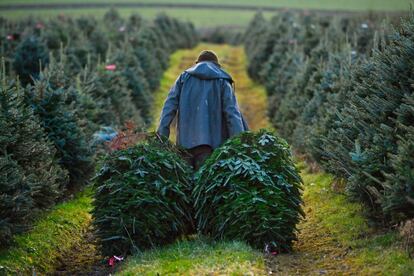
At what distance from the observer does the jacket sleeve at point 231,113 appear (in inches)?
390

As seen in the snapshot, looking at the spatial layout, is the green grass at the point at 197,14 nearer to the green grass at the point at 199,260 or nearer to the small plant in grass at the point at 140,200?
the small plant in grass at the point at 140,200

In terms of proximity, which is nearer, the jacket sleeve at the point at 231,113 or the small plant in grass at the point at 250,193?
the small plant in grass at the point at 250,193

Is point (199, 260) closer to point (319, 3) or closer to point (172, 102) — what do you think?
point (172, 102)

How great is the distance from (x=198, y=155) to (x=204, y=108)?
717 mm

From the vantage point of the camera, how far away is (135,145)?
9.20 m

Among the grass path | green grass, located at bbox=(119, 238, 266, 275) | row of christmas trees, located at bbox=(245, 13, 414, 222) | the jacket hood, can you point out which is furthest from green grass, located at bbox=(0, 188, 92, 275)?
row of christmas trees, located at bbox=(245, 13, 414, 222)

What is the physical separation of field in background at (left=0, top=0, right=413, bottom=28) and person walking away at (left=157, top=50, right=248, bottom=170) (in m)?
65.5

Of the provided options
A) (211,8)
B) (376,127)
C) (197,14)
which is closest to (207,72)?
(376,127)

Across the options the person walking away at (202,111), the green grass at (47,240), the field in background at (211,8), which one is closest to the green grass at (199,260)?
the green grass at (47,240)

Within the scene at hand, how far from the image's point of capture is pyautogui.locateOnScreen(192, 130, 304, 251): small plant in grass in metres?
8.48

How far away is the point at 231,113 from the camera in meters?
9.95

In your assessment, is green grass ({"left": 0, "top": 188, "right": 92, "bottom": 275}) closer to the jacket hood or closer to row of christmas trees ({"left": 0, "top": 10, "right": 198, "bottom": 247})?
row of christmas trees ({"left": 0, "top": 10, "right": 198, "bottom": 247})

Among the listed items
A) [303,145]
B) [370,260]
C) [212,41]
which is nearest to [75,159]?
[303,145]

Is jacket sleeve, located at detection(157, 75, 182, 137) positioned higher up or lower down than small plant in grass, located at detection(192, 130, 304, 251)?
higher up
